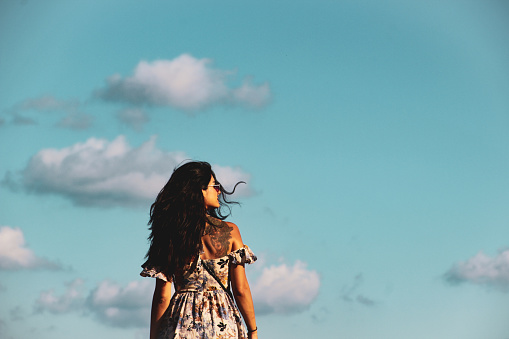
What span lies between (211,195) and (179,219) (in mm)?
525

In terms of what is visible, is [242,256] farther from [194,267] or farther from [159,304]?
[159,304]

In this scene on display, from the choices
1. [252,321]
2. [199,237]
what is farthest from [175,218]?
[252,321]

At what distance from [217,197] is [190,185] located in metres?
0.41

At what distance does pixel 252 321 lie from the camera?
18.7 meters

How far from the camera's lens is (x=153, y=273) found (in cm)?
1883

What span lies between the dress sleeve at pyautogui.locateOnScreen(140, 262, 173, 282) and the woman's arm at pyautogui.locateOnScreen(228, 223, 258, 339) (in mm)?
785

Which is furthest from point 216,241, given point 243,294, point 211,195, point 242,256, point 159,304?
point 159,304

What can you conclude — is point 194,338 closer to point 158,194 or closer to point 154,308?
point 154,308

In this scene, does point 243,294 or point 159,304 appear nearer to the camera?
point 243,294

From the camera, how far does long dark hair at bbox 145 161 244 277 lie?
1875cm

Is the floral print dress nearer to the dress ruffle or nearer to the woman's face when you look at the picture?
the dress ruffle

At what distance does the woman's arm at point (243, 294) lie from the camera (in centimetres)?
1872

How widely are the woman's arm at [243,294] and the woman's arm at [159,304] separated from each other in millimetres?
820

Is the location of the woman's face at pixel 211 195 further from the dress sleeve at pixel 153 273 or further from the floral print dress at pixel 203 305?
the dress sleeve at pixel 153 273
